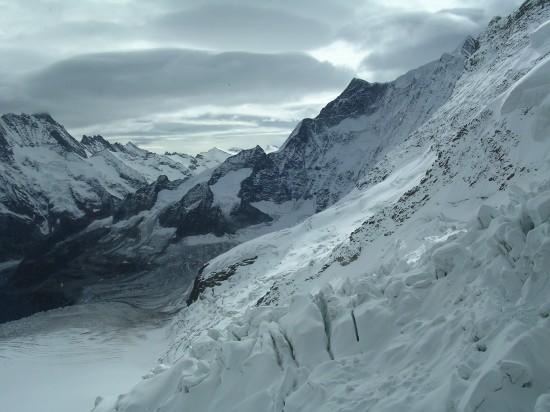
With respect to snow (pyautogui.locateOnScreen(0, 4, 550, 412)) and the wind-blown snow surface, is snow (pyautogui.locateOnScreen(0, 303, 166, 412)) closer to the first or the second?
the wind-blown snow surface

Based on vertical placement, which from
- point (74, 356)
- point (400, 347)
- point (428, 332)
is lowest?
point (74, 356)

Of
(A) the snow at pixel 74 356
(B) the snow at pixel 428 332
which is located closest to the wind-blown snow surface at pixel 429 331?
(B) the snow at pixel 428 332

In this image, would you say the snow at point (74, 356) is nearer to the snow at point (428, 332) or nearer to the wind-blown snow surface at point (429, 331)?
the wind-blown snow surface at point (429, 331)

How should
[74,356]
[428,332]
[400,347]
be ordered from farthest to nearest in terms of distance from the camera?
[74,356], [400,347], [428,332]

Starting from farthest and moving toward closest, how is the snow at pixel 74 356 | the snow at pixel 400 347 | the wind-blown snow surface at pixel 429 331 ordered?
the snow at pixel 74 356
the wind-blown snow surface at pixel 429 331
the snow at pixel 400 347

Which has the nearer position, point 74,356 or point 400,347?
point 400,347

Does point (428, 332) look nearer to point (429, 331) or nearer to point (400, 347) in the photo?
point (429, 331)

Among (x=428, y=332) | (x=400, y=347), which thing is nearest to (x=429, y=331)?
(x=428, y=332)

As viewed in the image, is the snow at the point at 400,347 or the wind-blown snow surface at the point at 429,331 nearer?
the snow at the point at 400,347

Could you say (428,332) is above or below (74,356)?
above

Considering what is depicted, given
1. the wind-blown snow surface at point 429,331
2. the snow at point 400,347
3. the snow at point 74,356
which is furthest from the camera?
the snow at point 74,356

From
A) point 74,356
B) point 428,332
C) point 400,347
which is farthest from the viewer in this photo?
point 74,356

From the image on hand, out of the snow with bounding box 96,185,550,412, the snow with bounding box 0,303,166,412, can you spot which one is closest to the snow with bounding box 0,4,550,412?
the snow with bounding box 96,185,550,412
